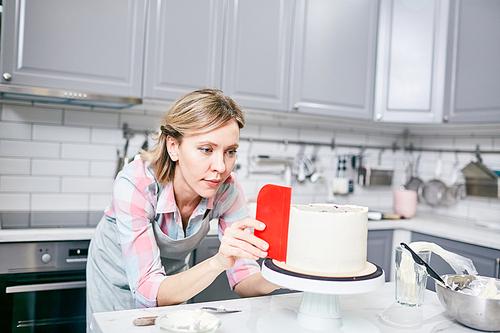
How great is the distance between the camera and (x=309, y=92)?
2.47 metres

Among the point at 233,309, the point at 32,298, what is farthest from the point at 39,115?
the point at 233,309

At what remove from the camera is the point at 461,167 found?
2.82 metres

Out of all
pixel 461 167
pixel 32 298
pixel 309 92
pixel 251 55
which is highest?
pixel 251 55

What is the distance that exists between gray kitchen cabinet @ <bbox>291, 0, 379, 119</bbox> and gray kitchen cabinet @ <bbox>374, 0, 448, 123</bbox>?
70 mm

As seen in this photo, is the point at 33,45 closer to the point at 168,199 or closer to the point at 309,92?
the point at 168,199

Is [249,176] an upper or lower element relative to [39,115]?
lower

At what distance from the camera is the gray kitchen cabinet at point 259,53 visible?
224 cm

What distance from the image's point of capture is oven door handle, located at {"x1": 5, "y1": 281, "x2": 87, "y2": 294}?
65.2 inches

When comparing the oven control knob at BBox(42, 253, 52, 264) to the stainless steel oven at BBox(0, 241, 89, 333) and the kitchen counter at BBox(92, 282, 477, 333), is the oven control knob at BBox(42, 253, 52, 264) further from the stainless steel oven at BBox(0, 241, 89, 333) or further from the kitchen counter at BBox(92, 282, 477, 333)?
the kitchen counter at BBox(92, 282, 477, 333)

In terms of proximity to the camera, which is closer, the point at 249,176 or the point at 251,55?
the point at 251,55

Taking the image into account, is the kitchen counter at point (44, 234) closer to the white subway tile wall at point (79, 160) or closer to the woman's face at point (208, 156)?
the white subway tile wall at point (79, 160)

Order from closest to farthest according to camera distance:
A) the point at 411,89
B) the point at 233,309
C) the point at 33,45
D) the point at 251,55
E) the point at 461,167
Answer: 1. the point at 233,309
2. the point at 33,45
3. the point at 251,55
4. the point at 411,89
5. the point at 461,167

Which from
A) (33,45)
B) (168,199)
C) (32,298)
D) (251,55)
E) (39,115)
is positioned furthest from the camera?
(251,55)

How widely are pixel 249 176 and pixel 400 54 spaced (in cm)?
125
